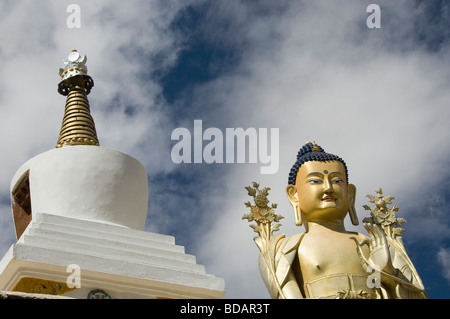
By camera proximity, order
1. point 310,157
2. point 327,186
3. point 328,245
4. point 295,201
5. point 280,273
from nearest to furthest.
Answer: point 280,273 → point 328,245 → point 327,186 → point 295,201 → point 310,157

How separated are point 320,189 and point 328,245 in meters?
0.92

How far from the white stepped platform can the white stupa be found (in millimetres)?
16

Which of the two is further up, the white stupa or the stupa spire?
the stupa spire

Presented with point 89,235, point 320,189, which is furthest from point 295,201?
point 89,235

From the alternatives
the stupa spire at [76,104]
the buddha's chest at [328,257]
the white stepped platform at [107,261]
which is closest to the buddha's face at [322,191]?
the buddha's chest at [328,257]

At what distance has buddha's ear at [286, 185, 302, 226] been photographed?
10.0 meters

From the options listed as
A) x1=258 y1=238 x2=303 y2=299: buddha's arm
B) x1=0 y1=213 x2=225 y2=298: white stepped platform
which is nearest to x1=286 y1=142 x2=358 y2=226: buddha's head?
x1=258 y1=238 x2=303 y2=299: buddha's arm

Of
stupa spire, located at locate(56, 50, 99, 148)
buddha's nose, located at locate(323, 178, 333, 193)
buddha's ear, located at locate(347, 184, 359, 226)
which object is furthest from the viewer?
stupa spire, located at locate(56, 50, 99, 148)

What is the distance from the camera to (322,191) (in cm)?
990

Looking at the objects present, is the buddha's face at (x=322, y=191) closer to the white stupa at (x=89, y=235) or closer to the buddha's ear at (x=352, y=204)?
the buddha's ear at (x=352, y=204)

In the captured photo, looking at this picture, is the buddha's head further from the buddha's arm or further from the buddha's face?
the buddha's arm

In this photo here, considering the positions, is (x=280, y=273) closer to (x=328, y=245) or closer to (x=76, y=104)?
(x=328, y=245)
